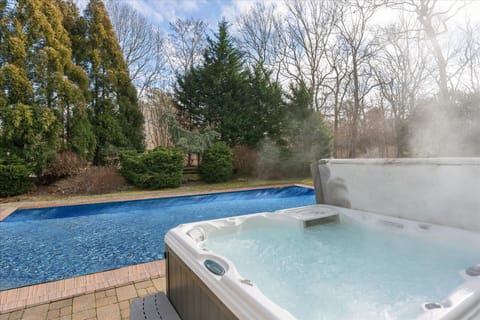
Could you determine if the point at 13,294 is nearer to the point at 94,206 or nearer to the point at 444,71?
the point at 94,206

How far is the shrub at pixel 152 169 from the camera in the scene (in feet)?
28.6

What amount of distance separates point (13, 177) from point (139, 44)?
26.8 feet

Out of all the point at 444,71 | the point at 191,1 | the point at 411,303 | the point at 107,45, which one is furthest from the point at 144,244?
the point at 444,71

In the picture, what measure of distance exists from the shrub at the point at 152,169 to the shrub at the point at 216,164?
4.16 ft

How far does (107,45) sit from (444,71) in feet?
40.5

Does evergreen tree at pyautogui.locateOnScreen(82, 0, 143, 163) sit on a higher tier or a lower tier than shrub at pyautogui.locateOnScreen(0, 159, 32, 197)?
higher

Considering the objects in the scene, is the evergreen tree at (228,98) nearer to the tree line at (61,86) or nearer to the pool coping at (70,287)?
the tree line at (61,86)

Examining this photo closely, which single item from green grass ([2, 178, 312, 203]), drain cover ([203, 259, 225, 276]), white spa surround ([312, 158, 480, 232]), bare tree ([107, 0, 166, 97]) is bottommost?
green grass ([2, 178, 312, 203])

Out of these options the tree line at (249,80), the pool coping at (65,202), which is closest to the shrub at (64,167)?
the tree line at (249,80)

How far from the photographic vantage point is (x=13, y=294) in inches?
93.4

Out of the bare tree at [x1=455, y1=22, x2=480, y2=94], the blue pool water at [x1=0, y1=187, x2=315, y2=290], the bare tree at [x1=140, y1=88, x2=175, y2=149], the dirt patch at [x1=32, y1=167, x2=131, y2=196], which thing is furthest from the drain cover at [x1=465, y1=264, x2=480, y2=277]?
the bare tree at [x1=140, y1=88, x2=175, y2=149]

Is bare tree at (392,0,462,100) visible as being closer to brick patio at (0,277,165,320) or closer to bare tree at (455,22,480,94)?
bare tree at (455,22,480,94)

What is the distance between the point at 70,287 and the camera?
2439mm

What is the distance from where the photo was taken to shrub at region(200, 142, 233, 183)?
32.7 ft
